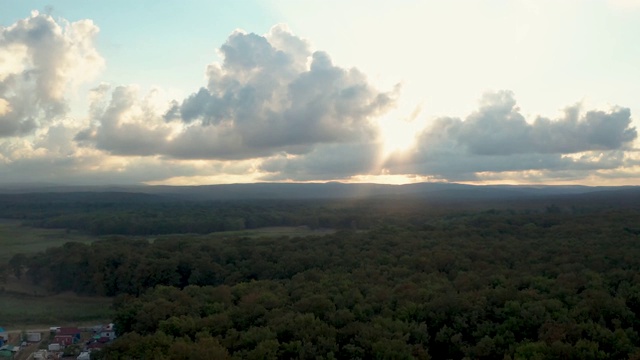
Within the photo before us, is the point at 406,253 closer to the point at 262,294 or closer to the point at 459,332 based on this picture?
the point at 262,294

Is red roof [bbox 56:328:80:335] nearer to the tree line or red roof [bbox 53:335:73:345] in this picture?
red roof [bbox 53:335:73:345]

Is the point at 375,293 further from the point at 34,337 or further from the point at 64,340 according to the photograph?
the point at 34,337

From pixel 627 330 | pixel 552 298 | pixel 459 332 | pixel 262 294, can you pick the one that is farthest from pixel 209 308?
pixel 627 330

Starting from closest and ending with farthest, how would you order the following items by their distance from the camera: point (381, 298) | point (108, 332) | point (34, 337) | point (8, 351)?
point (381, 298)
point (8, 351)
point (34, 337)
point (108, 332)

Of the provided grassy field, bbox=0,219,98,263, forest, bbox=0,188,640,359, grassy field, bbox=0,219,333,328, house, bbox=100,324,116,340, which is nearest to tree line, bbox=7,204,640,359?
forest, bbox=0,188,640,359

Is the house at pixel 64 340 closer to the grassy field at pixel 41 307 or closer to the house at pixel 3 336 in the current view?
the house at pixel 3 336

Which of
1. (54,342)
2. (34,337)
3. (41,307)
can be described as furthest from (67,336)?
(41,307)
